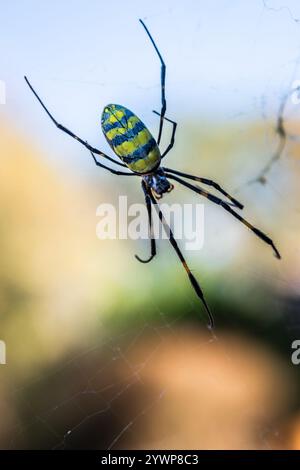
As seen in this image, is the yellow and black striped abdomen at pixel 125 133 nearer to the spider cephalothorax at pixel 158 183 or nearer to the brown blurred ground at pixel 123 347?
the spider cephalothorax at pixel 158 183

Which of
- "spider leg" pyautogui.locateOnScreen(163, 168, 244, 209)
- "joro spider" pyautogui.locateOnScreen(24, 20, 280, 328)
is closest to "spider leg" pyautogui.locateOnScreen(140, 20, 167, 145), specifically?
"joro spider" pyautogui.locateOnScreen(24, 20, 280, 328)

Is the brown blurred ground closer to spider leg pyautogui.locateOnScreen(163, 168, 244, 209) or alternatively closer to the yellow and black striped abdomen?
spider leg pyautogui.locateOnScreen(163, 168, 244, 209)

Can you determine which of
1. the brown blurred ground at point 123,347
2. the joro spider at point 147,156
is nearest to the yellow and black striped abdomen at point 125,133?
the joro spider at point 147,156

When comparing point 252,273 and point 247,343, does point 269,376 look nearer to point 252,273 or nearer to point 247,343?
point 247,343

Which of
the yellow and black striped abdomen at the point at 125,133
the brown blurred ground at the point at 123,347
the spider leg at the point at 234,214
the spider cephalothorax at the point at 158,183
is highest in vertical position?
the yellow and black striped abdomen at the point at 125,133

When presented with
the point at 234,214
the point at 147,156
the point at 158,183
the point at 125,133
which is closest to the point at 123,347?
the point at 158,183

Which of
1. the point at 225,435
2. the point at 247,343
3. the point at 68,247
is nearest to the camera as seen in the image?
the point at 225,435
